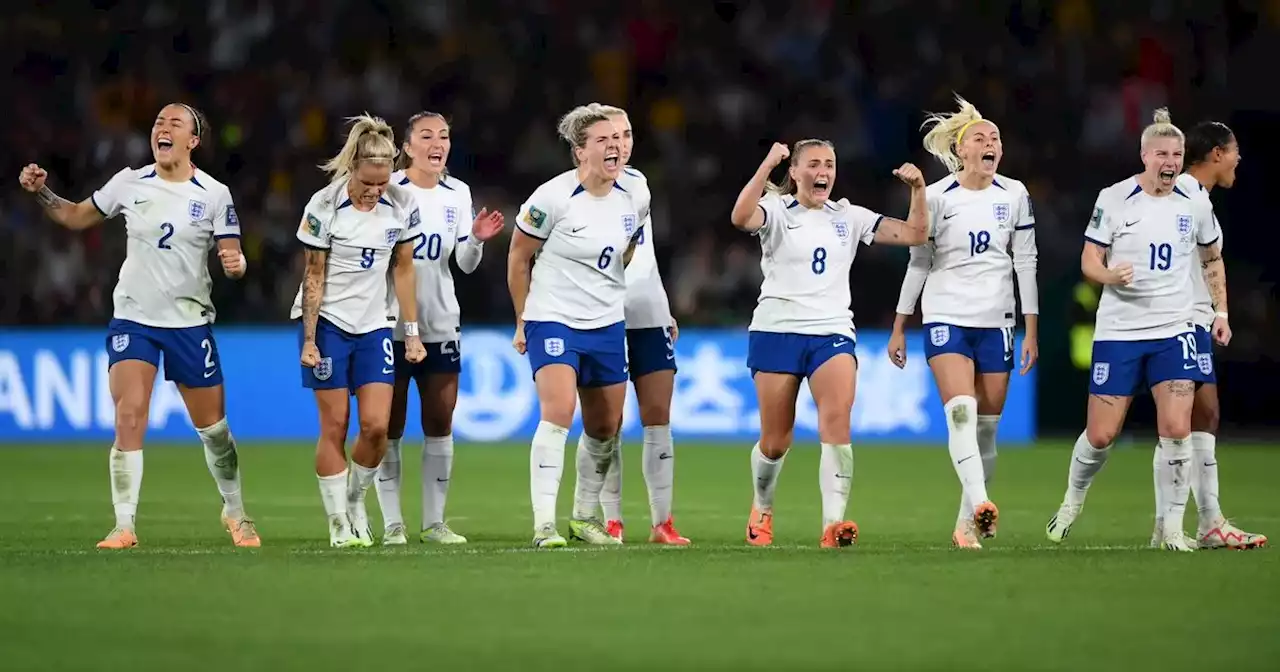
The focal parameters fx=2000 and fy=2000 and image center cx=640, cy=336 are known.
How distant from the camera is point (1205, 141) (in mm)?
11109

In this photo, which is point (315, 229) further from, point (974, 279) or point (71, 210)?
point (974, 279)

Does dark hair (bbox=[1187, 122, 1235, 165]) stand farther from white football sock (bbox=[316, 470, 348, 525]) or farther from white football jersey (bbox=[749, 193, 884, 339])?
white football sock (bbox=[316, 470, 348, 525])

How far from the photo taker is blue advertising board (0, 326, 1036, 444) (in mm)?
20703

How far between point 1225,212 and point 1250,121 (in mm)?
1217

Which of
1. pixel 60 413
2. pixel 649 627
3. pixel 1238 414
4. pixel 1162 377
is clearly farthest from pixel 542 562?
pixel 1238 414

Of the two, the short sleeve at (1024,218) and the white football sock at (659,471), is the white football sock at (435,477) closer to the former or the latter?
the white football sock at (659,471)

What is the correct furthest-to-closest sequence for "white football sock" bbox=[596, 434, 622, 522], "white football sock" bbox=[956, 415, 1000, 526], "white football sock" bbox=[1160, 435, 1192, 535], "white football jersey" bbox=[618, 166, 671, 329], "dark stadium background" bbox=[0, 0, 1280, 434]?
"dark stadium background" bbox=[0, 0, 1280, 434]
"white football sock" bbox=[596, 434, 622, 522]
"white football jersey" bbox=[618, 166, 671, 329]
"white football sock" bbox=[956, 415, 1000, 526]
"white football sock" bbox=[1160, 435, 1192, 535]

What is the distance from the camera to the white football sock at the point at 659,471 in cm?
1136

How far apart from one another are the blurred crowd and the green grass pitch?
924cm

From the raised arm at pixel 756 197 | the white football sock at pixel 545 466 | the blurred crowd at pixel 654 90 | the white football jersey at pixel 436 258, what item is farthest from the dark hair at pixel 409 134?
the blurred crowd at pixel 654 90

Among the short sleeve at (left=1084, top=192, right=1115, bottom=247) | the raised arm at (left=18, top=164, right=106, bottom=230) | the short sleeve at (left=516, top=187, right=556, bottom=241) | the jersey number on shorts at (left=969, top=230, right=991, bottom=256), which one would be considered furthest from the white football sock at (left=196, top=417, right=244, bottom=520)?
the short sleeve at (left=1084, top=192, right=1115, bottom=247)

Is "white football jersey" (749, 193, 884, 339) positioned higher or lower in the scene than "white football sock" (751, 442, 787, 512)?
higher

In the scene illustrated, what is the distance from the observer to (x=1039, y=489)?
15781mm

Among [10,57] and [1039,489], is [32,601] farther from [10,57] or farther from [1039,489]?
[10,57]
